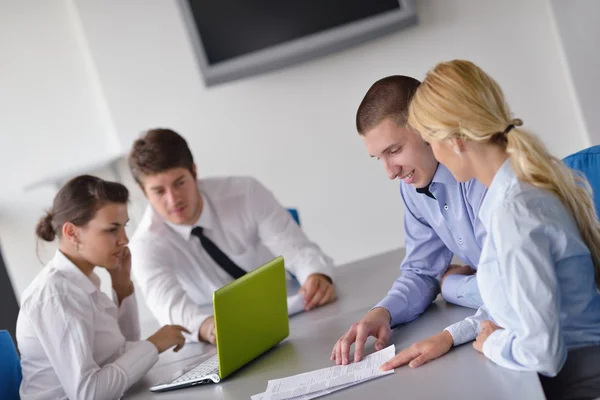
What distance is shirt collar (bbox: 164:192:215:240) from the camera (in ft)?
9.90

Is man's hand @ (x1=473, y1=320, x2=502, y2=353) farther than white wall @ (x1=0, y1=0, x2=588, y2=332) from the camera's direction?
No

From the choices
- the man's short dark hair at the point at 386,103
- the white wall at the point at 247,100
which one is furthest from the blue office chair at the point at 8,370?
the white wall at the point at 247,100

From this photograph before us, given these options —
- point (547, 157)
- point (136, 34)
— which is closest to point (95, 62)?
point (136, 34)

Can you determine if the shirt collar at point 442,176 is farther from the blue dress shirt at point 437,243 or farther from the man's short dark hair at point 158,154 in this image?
the man's short dark hair at point 158,154

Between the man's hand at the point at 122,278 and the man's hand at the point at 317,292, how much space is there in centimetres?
62

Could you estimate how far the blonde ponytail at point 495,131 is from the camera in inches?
60.1

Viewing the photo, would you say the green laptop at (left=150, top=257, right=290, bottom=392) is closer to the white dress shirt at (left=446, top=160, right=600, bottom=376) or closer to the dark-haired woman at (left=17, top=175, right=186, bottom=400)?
the dark-haired woman at (left=17, top=175, right=186, bottom=400)

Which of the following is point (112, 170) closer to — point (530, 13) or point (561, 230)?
point (530, 13)

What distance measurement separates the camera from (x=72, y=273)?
2346 millimetres

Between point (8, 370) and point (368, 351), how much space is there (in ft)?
3.73

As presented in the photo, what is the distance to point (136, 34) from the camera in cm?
470

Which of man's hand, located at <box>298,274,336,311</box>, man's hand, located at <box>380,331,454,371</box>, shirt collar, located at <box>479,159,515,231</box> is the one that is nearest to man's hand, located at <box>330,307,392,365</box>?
man's hand, located at <box>380,331,454,371</box>

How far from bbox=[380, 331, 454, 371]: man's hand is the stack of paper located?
0.03 m

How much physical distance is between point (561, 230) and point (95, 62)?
375 cm
